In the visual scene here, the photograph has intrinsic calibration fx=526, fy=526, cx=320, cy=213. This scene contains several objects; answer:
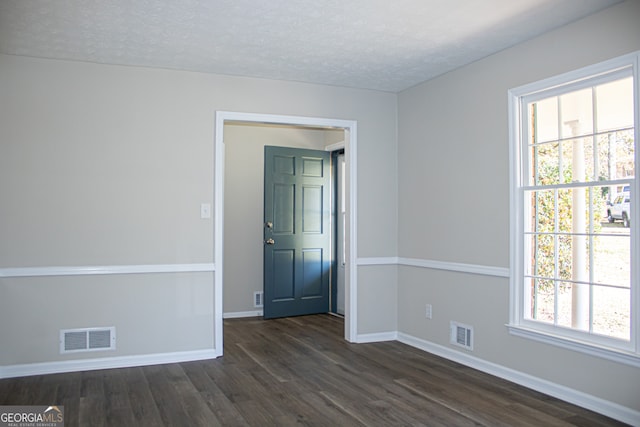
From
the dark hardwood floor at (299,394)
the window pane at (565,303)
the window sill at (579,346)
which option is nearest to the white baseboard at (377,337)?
the dark hardwood floor at (299,394)

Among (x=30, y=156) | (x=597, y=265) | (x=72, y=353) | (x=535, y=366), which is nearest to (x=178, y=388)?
(x=72, y=353)

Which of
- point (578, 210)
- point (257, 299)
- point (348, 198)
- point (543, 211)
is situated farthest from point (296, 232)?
point (578, 210)

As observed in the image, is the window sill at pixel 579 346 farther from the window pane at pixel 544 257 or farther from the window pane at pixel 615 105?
the window pane at pixel 615 105

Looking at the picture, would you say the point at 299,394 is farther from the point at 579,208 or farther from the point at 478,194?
the point at 579,208

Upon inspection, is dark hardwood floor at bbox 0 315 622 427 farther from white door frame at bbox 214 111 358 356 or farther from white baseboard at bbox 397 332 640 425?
white door frame at bbox 214 111 358 356

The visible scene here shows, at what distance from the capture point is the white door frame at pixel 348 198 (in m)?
4.65

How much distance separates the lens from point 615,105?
3254mm

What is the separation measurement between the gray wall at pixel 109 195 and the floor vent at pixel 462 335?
210 centimetres

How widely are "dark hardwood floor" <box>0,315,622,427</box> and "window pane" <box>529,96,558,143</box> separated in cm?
180

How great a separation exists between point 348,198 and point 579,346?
2.55 meters

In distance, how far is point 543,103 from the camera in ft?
12.4

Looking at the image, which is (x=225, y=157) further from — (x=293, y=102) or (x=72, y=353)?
(x=72, y=353)

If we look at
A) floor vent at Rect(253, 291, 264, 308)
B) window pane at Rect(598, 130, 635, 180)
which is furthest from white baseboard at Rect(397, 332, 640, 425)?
floor vent at Rect(253, 291, 264, 308)

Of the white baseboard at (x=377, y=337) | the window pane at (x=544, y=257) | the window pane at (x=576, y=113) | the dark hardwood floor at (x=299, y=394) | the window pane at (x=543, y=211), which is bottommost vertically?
the dark hardwood floor at (x=299, y=394)
